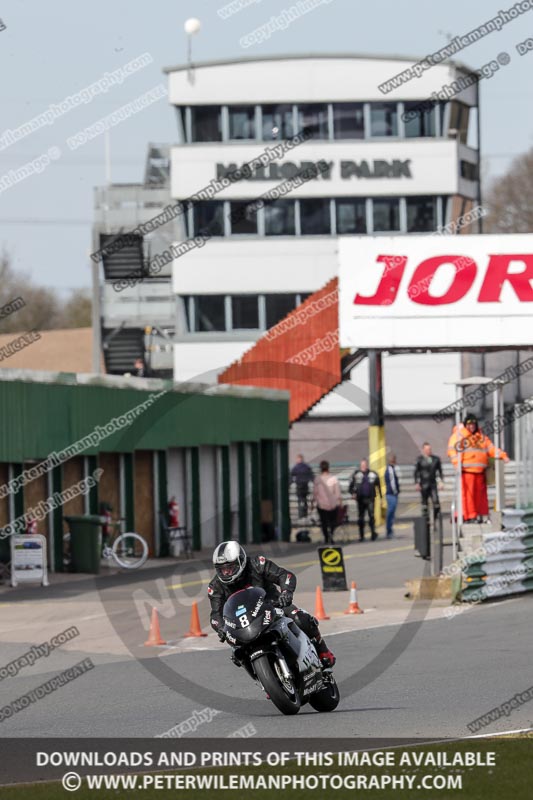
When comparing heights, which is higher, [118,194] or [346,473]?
[118,194]

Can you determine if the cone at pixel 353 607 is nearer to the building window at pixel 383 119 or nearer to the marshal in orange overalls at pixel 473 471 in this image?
the marshal in orange overalls at pixel 473 471

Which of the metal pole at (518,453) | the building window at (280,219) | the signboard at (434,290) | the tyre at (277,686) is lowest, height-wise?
the tyre at (277,686)

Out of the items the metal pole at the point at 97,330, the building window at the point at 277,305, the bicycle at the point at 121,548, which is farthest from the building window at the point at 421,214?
the bicycle at the point at 121,548

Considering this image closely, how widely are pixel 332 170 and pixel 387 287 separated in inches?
948

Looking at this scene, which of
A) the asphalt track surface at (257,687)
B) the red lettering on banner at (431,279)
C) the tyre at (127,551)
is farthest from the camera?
the red lettering on banner at (431,279)

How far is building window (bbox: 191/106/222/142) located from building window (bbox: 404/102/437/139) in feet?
24.2

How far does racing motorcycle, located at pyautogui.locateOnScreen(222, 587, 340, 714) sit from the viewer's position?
38.0ft

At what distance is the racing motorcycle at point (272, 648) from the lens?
1157cm

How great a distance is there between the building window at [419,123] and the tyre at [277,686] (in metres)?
50.8

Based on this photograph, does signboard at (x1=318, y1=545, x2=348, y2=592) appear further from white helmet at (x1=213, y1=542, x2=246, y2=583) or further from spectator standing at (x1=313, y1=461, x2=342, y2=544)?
white helmet at (x1=213, y1=542, x2=246, y2=583)
